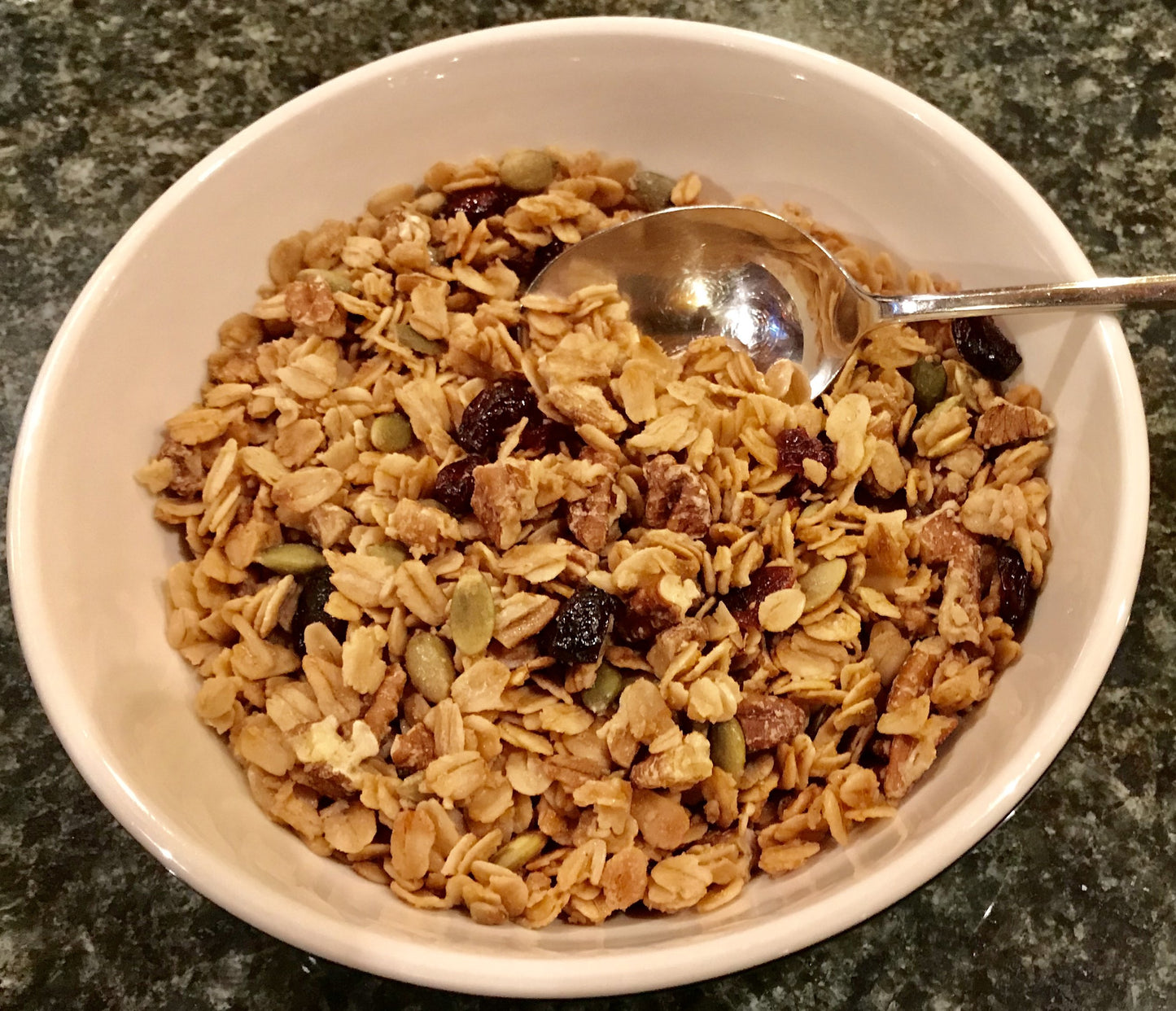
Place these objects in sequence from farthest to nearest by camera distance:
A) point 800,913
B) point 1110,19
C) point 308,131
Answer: point 1110,19, point 308,131, point 800,913

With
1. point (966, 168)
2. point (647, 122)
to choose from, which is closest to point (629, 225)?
point (647, 122)

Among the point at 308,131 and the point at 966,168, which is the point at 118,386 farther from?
the point at 966,168

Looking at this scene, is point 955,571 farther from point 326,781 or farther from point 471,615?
point 326,781

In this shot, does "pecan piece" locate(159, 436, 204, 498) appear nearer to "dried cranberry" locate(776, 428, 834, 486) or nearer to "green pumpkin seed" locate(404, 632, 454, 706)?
"green pumpkin seed" locate(404, 632, 454, 706)

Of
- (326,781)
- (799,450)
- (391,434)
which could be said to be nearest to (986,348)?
(799,450)

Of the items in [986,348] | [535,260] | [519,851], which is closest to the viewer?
[519,851]

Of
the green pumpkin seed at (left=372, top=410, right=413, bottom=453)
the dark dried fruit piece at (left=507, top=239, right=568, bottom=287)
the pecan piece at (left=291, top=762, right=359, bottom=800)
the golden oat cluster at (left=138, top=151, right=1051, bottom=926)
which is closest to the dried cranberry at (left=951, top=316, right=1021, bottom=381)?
the golden oat cluster at (left=138, top=151, right=1051, bottom=926)
